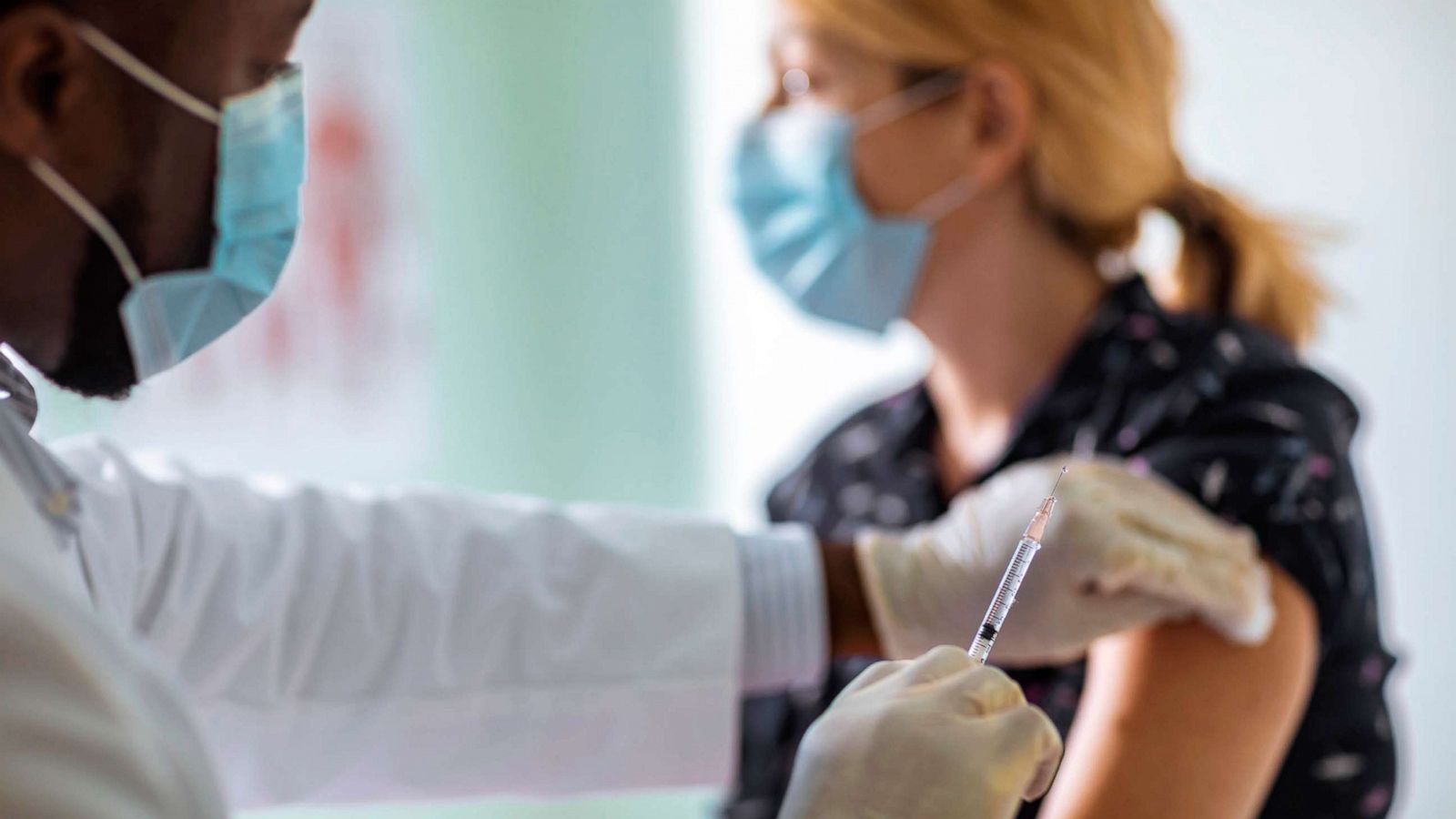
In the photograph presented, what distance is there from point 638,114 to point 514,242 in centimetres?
39

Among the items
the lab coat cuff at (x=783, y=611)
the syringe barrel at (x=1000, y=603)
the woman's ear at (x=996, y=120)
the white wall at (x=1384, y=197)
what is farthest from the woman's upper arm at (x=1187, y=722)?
the white wall at (x=1384, y=197)

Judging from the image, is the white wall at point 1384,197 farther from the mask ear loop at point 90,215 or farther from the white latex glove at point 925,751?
the white latex glove at point 925,751

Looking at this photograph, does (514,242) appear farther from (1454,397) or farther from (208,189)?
(208,189)

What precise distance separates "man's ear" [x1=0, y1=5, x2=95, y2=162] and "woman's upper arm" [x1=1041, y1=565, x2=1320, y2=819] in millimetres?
821

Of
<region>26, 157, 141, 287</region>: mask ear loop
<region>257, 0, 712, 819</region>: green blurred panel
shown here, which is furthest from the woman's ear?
<region>257, 0, 712, 819</region>: green blurred panel

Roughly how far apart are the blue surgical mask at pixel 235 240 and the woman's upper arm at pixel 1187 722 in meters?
0.69

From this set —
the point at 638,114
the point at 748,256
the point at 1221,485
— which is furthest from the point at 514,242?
the point at 1221,485

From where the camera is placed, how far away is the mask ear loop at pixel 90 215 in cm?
81

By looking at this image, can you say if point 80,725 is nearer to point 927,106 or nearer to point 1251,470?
point 1251,470

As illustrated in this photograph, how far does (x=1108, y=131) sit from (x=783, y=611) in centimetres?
61

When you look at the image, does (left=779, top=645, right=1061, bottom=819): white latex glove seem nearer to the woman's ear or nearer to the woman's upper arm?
the woman's upper arm

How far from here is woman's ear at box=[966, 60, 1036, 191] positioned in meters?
1.47

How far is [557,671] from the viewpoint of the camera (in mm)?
1179

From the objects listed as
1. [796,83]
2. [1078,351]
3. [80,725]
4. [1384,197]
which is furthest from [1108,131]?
[80,725]
